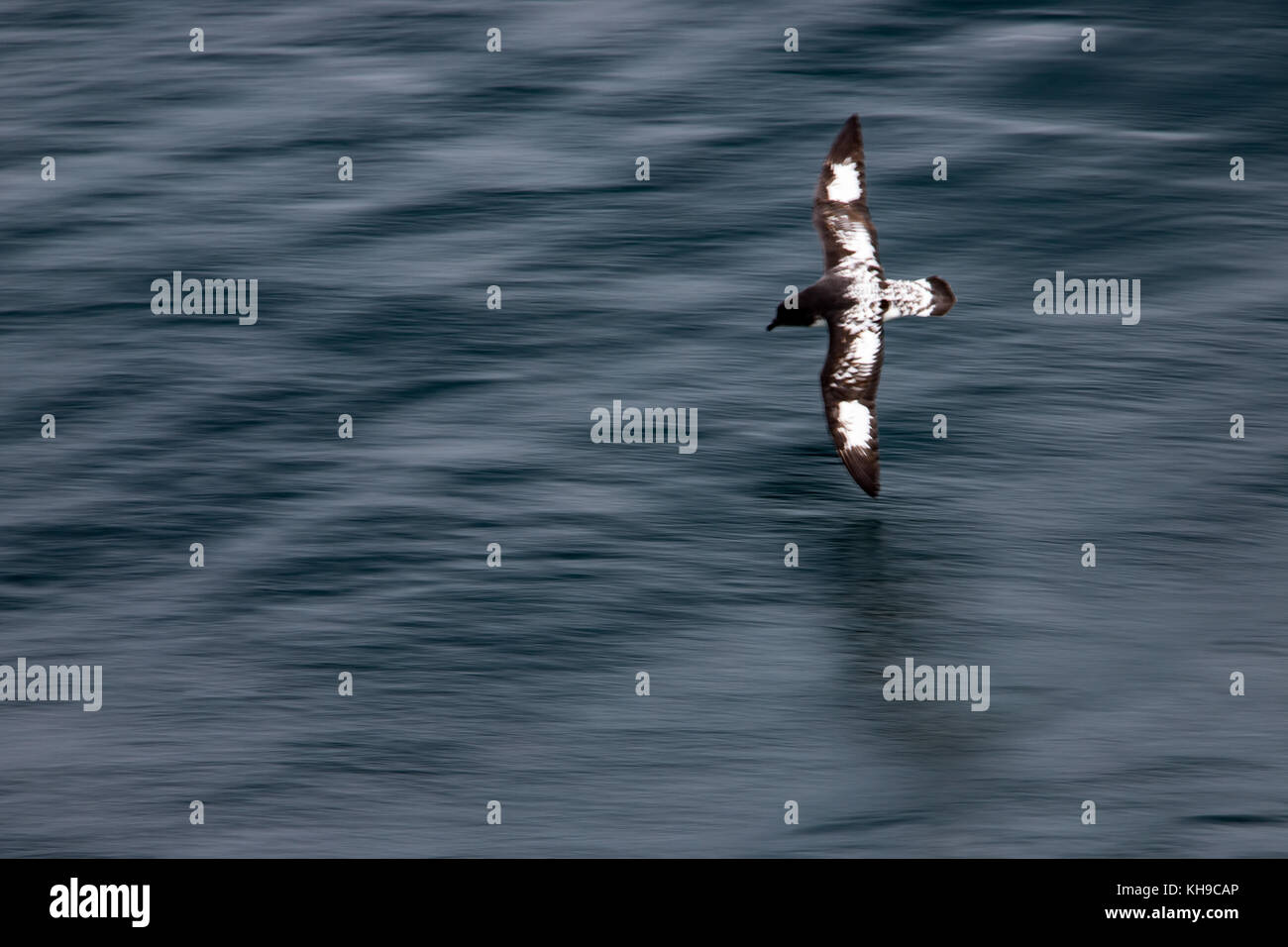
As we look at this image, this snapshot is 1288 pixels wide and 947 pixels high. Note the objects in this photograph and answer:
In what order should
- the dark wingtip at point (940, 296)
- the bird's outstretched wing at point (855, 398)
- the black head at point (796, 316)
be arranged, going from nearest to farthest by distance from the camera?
the bird's outstretched wing at point (855, 398), the dark wingtip at point (940, 296), the black head at point (796, 316)

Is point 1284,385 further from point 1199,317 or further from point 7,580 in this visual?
point 7,580

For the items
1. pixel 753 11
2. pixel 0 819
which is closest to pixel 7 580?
pixel 0 819

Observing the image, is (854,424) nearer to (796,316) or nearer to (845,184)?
(796,316)

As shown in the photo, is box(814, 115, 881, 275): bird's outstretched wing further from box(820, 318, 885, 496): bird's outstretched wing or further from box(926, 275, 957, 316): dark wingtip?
box(820, 318, 885, 496): bird's outstretched wing

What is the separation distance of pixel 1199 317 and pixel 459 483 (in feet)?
37.2

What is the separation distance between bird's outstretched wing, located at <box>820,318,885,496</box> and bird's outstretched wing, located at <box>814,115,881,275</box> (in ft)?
4.22

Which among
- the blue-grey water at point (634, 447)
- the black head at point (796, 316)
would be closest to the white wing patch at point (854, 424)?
the black head at point (796, 316)

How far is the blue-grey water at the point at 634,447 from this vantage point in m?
17.0

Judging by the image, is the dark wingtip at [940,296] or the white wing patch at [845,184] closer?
the dark wingtip at [940,296]

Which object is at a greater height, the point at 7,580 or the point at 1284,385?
the point at 1284,385

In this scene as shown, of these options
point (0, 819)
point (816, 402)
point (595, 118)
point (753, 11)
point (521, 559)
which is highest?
point (753, 11)

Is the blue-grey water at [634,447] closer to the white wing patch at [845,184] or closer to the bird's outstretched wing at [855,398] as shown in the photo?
the bird's outstretched wing at [855,398]

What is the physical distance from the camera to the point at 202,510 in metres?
21.5

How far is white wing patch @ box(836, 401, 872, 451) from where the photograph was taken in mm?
19031
